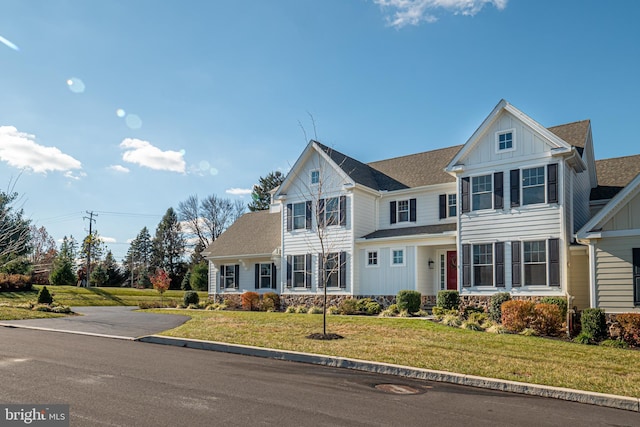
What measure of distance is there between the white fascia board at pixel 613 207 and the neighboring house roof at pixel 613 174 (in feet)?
24.2

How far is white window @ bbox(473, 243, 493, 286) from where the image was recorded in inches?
822

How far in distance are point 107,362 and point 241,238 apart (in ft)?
73.4

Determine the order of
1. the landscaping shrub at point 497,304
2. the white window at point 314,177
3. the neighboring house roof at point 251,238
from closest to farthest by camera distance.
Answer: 1. the landscaping shrub at point 497,304
2. the white window at point 314,177
3. the neighboring house roof at point 251,238

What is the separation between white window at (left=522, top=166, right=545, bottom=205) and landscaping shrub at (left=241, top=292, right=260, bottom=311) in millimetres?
13765

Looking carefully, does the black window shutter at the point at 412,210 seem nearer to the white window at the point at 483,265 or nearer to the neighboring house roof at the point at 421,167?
the neighboring house roof at the point at 421,167

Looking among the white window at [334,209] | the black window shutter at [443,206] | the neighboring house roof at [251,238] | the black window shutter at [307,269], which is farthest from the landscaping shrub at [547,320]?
the neighboring house roof at [251,238]

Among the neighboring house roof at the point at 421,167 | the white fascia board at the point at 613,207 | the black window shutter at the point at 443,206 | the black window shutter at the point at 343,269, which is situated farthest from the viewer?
the black window shutter at the point at 343,269

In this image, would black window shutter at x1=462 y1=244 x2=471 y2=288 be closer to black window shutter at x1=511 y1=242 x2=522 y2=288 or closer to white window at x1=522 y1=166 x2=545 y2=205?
black window shutter at x1=511 y1=242 x2=522 y2=288

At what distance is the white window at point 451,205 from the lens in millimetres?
24016

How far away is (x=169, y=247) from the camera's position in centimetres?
7144

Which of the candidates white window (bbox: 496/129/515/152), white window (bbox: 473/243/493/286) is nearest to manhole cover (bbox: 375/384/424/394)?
white window (bbox: 473/243/493/286)

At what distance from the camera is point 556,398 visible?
8.46 meters

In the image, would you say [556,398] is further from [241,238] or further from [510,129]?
[241,238]

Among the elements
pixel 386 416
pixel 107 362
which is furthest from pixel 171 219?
pixel 386 416
